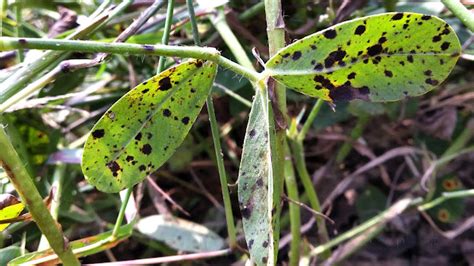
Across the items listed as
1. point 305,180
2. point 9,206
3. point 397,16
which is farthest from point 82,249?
point 397,16

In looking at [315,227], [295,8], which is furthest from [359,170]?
[295,8]

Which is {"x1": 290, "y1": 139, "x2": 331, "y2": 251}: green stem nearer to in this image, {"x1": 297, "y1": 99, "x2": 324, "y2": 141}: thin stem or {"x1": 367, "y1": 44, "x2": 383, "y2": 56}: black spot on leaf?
{"x1": 297, "y1": 99, "x2": 324, "y2": 141}: thin stem

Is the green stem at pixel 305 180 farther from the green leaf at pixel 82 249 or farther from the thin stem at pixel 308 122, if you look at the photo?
the green leaf at pixel 82 249

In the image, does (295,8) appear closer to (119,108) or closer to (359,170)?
(359,170)

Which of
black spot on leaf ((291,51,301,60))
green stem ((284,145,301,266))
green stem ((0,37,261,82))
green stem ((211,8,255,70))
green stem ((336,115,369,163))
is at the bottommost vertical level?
green stem ((336,115,369,163))

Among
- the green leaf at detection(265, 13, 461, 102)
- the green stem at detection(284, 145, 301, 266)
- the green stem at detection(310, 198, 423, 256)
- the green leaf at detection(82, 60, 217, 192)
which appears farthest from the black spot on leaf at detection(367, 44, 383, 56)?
the green stem at detection(310, 198, 423, 256)

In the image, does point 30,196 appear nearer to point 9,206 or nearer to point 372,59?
point 9,206
